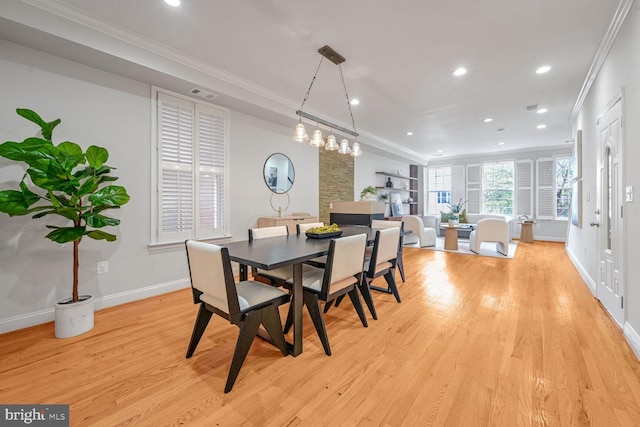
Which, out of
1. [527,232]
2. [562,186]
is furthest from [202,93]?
[562,186]

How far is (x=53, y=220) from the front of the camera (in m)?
2.61

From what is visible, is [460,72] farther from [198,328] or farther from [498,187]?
[498,187]

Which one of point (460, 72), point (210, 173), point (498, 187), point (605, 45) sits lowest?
point (210, 173)

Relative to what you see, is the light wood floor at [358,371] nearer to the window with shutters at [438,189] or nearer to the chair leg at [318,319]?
the chair leg at [318,319]

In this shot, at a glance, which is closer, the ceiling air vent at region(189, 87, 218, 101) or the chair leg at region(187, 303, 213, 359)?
the chair leg at region(187, 303, 213, 359)

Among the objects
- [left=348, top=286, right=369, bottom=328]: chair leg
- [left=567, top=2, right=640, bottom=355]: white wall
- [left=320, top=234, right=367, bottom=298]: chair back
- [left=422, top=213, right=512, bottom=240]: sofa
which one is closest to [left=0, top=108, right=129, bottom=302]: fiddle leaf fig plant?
[left=320, top=234, right=367, bottom=298]: chair back

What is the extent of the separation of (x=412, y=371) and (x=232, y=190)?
330 centimetres

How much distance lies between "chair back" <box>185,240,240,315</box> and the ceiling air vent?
236 cm

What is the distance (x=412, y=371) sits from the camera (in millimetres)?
1804

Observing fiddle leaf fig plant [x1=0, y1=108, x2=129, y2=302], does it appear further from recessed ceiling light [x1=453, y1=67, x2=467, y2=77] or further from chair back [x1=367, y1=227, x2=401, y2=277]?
recessed ceiling light [x1=453, y1=67, x2=467, y2=77]

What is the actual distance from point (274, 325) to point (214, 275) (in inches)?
23.1

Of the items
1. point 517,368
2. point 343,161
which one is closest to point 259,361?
point 517,368

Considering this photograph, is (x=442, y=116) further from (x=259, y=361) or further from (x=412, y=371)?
(x=259, y=361)

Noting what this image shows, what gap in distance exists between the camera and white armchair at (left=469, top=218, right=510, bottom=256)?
5422mm
